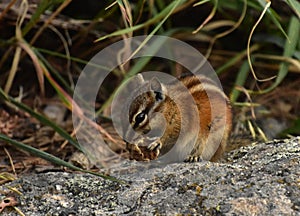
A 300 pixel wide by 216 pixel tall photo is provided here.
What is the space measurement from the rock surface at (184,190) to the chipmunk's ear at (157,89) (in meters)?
0.40

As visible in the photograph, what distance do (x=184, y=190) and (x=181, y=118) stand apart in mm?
705

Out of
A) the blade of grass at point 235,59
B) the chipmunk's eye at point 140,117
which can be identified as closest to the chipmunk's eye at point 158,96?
the chipmunk's eye at point 140,117

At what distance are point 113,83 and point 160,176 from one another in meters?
2.13

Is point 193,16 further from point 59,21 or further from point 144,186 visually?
point 144,186

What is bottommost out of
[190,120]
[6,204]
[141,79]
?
[6,204]

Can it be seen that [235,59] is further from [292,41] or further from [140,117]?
[140,117]

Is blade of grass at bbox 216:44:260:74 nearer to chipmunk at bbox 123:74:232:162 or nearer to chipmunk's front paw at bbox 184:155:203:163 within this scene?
chipmunk at bbox 123:74:232:162

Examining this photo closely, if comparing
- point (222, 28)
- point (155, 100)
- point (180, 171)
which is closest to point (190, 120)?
point (155, 100)

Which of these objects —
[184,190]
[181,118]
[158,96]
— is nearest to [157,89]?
[158,96]

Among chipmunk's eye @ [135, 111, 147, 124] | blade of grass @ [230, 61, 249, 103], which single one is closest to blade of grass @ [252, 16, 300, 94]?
blade of grass @ [230, 61, 249, 103]

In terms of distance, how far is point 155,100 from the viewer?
305 centimetres

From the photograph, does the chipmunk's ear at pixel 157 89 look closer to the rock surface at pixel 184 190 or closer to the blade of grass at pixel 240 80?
the rock surface at pixel 184 190

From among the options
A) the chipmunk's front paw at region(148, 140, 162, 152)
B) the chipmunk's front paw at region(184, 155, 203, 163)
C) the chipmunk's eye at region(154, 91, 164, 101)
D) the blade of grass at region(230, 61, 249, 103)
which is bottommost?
the chipmunk's front paw at region(184, 155, 203, 163)

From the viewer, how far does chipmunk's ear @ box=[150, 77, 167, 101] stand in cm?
304
